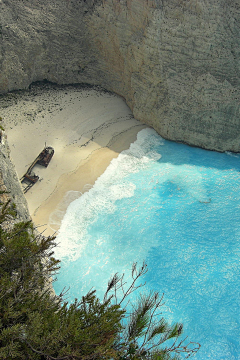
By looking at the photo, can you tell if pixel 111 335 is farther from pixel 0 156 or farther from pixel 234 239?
pixel 234 239

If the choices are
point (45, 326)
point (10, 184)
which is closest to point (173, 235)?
point (10, 184)

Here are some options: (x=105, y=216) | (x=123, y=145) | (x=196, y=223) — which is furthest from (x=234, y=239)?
(x=123, y=145)

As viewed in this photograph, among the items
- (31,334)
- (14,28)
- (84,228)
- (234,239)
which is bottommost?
(84,228)

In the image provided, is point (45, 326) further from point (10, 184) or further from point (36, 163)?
point (36, 163)

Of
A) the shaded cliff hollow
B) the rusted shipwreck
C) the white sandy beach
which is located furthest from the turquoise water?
the rusted shipwreck

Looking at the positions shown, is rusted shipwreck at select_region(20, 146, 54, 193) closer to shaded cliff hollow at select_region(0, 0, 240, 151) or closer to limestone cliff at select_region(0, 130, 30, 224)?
shaded cliff hollow at select_region(0, 0, 240, 151)

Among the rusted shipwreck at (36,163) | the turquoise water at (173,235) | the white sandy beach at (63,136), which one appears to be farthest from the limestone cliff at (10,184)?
the rusted shipwreck at (36,163)
